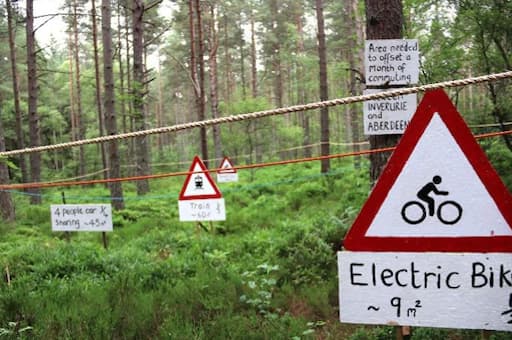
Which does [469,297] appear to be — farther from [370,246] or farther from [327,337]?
[327,337]

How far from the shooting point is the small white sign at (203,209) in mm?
7148

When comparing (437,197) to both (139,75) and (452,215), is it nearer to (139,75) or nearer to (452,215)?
(452,215)

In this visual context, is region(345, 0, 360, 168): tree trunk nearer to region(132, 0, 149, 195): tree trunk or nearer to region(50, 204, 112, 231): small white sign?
region(132, 0, 149, 195): tree trunk

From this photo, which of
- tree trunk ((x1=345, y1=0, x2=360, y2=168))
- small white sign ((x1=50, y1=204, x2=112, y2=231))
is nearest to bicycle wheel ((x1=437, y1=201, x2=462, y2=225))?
small white sign ((x1=50, y1=204, x2=112, y2=231))

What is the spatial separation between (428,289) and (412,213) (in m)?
0.27

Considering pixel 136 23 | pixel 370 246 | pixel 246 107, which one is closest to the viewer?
pixel 370 246

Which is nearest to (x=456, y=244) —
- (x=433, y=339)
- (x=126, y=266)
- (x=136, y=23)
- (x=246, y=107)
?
(x=433, y=339)

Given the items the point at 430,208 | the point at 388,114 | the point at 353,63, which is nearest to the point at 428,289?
the point at 430,208

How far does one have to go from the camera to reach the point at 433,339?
293 cm

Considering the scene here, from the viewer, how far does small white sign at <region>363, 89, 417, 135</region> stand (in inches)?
143

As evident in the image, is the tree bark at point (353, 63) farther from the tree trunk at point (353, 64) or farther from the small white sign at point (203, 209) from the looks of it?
the small white sign at point (203, 209)

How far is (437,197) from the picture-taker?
4.78 feet

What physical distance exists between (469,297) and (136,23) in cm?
1326

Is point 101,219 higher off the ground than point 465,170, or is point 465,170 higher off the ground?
point 465,170
